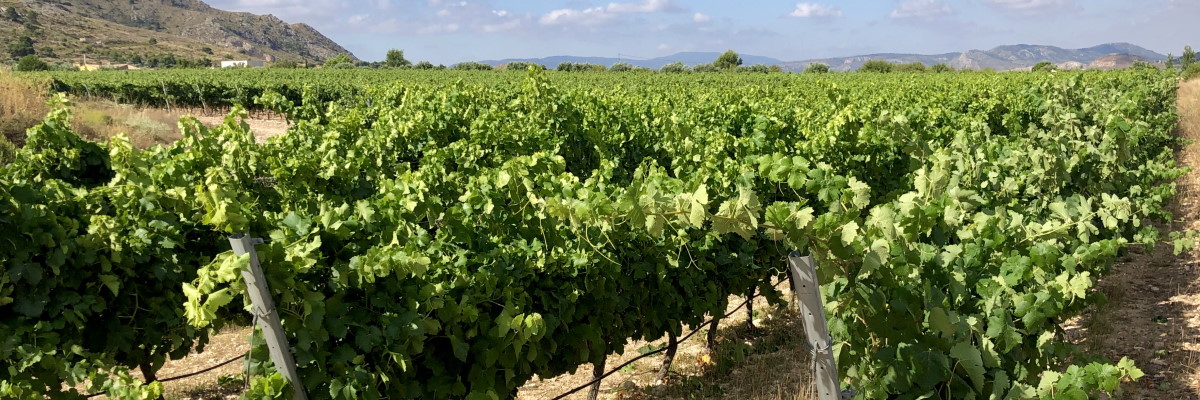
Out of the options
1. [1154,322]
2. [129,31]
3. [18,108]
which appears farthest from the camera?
[129,31]

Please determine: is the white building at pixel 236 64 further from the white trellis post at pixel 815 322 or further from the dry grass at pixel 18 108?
the white trellis post at pixel 815 322

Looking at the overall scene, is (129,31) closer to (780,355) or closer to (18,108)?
(18,108)

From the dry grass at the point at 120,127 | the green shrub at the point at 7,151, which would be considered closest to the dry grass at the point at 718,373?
the green shrub at the point at 7,151

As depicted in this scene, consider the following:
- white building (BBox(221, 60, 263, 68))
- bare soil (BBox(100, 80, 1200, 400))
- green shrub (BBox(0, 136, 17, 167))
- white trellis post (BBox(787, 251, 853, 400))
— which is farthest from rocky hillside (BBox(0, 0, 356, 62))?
white trellis post (BBox(787, 251, 853, 400))

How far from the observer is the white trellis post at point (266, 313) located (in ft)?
7.09

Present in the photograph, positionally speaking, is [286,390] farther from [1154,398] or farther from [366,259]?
[1154,398]

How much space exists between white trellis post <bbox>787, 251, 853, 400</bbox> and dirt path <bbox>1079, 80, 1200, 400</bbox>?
130 inches

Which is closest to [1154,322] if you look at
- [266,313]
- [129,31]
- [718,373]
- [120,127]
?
[718,373]

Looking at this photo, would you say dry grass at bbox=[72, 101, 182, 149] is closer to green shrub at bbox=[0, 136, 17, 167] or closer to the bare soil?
green shrub at bbox=[0, 136, 17, 167]

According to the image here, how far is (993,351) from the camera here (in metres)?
2.64

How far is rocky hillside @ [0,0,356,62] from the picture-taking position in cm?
10599

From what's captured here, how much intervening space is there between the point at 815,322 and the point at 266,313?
177 cm

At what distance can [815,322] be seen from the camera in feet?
8.15

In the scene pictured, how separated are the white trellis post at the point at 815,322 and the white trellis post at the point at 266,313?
1.62 meters
